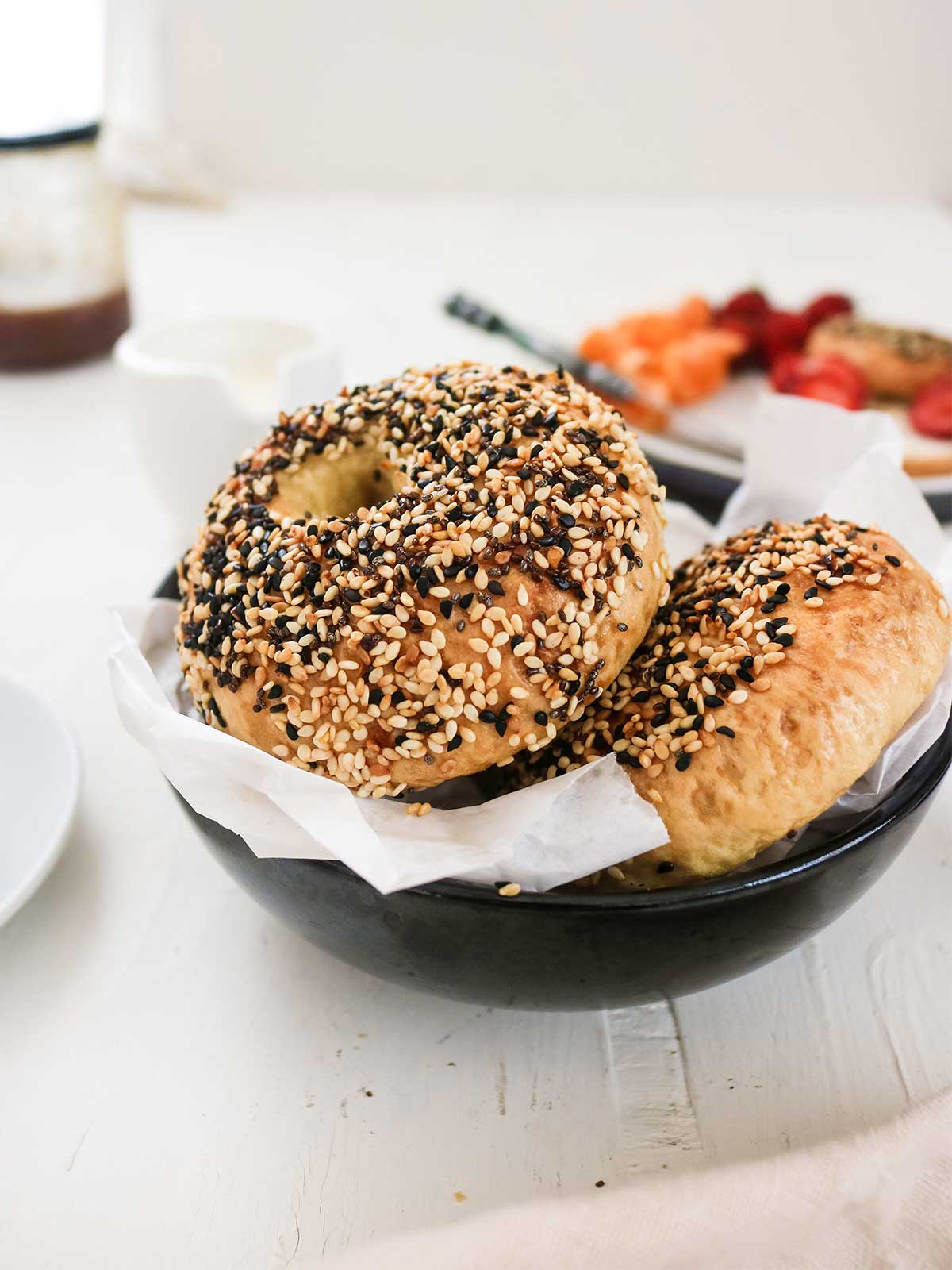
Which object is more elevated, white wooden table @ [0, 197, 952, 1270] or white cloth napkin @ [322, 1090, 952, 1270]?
white cloth napkin @ [322, 1090, 952, 1270]

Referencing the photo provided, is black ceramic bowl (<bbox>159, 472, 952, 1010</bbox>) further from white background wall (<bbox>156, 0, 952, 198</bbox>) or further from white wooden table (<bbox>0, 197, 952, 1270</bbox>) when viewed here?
white background wall (<bbox>156, 0, 952, 198</bbox>)

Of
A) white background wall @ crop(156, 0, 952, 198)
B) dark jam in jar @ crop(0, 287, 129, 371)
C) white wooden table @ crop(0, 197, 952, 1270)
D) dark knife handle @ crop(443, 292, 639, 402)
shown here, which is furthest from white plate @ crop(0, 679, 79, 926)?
white background wall @ crop(156, 0, 952, 198)

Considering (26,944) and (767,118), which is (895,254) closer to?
(767,118)

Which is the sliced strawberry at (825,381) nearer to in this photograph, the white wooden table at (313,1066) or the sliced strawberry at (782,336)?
the sliced strawberry at (782,336)

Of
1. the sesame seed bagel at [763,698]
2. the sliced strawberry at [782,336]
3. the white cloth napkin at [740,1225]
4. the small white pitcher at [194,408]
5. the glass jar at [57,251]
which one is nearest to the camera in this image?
the white cloth napkin at [740,1225]

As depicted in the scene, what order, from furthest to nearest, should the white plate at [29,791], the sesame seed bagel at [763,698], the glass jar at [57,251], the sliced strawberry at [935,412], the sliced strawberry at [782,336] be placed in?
1. the sliced strawberry at [782,336]
2. the glass jar at [57,251]
3. the sliced strawberry at [935,412]
4. the white plate at [29,791]
5. the sesame seed bagel at [763,698]

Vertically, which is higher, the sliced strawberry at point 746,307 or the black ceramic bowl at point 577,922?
the black ceramic bowl at point 577,922

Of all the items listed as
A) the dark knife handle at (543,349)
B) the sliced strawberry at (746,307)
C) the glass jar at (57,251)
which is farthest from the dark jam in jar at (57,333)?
the sliced strawberry at (746,307)
